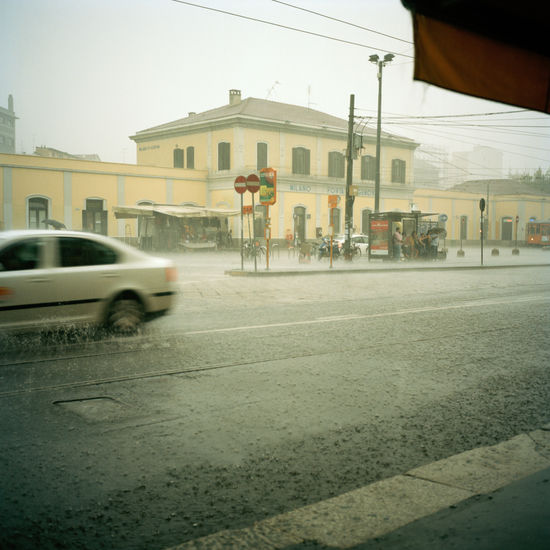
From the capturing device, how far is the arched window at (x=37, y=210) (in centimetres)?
3625

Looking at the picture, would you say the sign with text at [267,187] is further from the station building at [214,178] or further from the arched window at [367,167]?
the arched window at [367,167]

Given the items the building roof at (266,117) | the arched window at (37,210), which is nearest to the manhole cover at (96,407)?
the arched window at (37,210)

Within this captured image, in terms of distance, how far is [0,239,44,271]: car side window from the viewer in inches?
272

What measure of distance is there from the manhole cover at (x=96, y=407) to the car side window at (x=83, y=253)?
2951 mm

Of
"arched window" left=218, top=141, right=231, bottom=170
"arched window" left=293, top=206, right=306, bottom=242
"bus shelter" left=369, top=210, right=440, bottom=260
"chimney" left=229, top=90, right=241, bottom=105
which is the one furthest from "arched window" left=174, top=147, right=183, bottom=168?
"bus shelter" left=369, top=210, right=440, bottom=260

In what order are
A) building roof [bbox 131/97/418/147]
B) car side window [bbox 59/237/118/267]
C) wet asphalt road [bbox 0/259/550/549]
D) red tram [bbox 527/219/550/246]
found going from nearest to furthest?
wet asphalt road [bbox 0/259/550/549] → car side window [bbox 59/237/118/267] → building roof [bbox 131/97/418/147] → red tram [bbox 527/219/550/246]

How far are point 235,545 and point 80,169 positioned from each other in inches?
1500

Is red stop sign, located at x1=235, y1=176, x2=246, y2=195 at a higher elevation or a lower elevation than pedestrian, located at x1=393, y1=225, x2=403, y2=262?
higher

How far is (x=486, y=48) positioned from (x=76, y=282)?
18.2 feet

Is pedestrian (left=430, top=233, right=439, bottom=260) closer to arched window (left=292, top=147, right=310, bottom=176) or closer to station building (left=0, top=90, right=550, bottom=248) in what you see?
station building (left=0, top=90, right=550, bottom=248)

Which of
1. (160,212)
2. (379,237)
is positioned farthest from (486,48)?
(160,212)

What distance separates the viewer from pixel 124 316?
→ 7.83 m

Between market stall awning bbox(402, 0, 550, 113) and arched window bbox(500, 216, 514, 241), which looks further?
arched window bbox(500, 216, 514, 241)

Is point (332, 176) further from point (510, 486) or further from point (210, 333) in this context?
point (510, 486)
